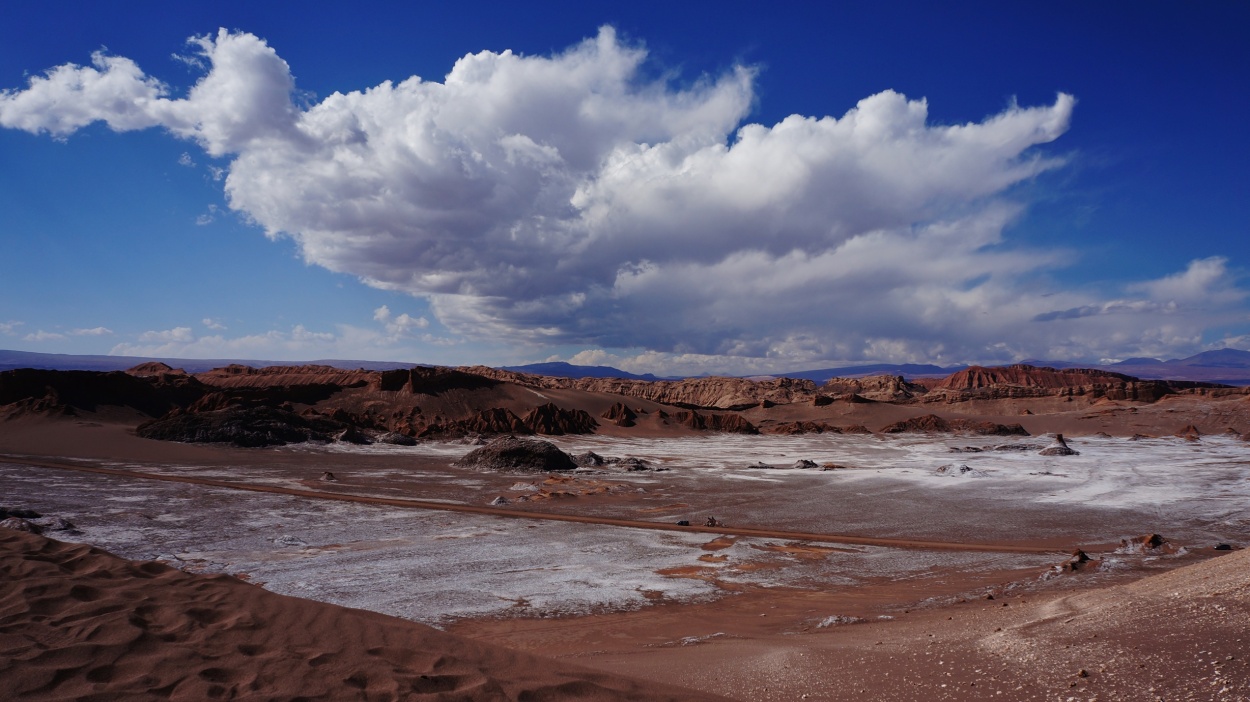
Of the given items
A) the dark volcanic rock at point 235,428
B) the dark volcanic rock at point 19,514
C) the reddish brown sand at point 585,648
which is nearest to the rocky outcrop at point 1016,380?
Answer: the dark volcanic rock at point 235,428

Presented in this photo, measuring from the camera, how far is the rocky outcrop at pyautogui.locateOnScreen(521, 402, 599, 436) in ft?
155

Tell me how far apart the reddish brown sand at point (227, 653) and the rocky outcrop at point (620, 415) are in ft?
162

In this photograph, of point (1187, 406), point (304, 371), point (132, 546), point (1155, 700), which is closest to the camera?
point (1155, 700)

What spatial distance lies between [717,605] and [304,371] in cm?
6721

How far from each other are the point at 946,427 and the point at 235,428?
51.3 metres

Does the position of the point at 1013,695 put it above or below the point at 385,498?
above

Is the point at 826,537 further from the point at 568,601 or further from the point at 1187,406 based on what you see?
the point at 1187,406

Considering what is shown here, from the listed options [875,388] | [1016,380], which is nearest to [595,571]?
[875,388]

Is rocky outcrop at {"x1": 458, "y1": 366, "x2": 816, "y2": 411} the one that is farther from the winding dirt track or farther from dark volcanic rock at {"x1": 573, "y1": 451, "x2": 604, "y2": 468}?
the winding dirt track

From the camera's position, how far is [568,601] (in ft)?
29.2

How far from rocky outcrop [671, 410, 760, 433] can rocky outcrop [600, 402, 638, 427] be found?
3.69m

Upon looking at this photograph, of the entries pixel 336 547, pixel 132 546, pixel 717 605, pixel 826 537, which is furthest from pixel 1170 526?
pixel 132 546

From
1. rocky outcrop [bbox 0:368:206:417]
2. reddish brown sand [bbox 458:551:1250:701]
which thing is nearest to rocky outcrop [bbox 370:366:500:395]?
rocky outcrop [bbox 0:368:206:417]

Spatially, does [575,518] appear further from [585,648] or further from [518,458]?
[518,458]
